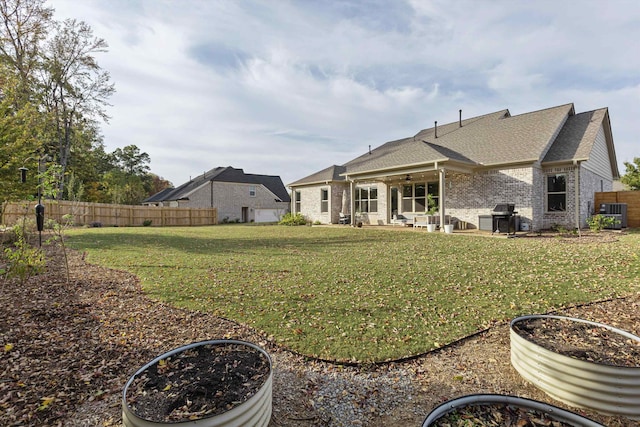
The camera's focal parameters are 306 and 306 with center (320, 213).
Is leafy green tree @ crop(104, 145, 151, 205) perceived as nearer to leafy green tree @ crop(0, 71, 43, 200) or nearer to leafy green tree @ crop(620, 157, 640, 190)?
leafy green tree @ crop(0, 71, 43, 200)

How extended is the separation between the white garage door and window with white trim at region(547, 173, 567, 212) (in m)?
26.3

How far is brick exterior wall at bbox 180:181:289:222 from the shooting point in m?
32.2

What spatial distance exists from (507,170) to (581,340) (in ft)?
40.9

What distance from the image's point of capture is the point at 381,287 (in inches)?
213

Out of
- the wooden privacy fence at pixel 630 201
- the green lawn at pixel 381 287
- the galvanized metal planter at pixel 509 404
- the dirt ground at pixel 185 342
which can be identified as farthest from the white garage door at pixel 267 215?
→ the galvanized metal planter at pixel 509 404

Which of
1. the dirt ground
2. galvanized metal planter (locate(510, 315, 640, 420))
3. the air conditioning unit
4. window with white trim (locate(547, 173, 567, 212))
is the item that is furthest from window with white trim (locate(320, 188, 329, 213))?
galvanized metal planter (locate(510, 315, 640, 420))

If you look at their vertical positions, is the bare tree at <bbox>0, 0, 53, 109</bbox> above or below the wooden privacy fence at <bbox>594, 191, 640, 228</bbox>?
above

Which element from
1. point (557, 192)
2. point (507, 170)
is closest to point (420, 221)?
point (507, 170)

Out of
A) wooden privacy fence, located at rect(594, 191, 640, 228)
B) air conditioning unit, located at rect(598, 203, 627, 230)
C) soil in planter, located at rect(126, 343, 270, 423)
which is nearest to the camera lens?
soil in planter, located at rect(126, 343, 270, 423)

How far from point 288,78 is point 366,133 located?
11822 millimetres

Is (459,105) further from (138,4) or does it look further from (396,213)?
(138,4)

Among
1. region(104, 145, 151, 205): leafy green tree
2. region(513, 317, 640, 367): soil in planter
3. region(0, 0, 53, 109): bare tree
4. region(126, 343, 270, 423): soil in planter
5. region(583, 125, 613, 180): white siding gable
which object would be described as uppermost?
region(0, 0, 53, 109): bare tree

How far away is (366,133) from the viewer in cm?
2431

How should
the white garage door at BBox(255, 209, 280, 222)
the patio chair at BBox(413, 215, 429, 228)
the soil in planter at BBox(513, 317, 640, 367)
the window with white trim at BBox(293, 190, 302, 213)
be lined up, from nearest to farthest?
the soil in planter at BBox(513, 317, 640, 367)
the patio chair at BBox(413, 215, 429, 228)
the window with white trim at BBox(293, 190, 302, 213)
the white garage door at BBox(255, 209, 280, 222)
